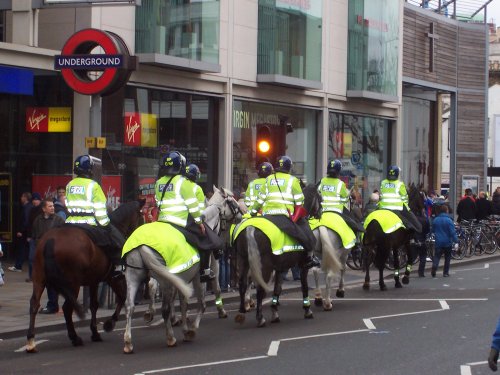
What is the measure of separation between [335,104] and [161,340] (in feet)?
69.4

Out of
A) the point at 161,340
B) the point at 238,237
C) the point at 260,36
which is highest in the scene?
A: the point at 260,36

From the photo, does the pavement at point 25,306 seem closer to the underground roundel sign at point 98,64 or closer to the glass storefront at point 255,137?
the underground roundel sign at point 98,64

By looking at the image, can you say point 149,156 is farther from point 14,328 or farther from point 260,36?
point 14,328

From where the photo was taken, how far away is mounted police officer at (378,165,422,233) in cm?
2023

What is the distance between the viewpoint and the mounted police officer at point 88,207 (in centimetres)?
1338

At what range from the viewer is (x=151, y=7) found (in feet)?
83.5

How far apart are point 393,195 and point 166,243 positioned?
27.3 ft

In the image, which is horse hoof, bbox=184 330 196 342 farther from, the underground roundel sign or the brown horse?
the underground roundel sign

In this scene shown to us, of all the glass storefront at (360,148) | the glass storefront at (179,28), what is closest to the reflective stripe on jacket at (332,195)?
the glass storefront at (179,28)

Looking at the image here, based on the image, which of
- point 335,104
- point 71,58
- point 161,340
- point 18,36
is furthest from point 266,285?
point 335,104

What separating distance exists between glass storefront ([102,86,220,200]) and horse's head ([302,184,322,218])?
29.5 feet

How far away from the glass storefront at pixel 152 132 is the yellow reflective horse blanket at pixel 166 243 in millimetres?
11784

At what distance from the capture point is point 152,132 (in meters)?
26.2

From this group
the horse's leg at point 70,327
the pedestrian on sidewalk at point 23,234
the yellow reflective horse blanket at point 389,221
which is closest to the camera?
the horse's leg at point 70,327
